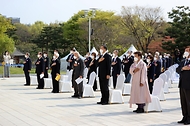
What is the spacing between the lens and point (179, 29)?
4256 cm

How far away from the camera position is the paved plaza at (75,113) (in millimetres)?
9562

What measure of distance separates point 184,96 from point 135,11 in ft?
144

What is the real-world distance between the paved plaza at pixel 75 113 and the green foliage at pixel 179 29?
28.5 metres

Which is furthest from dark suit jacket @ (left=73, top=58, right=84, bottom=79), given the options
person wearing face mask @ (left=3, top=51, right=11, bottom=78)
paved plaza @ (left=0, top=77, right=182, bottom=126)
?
person wearing face mask @ (left=3, top=51, right=11, bottom=78)

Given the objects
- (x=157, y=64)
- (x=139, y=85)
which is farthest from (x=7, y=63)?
(x=139, y=85)

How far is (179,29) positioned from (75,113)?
1313 inches

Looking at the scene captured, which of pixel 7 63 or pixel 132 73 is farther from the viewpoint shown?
pixel 7 63

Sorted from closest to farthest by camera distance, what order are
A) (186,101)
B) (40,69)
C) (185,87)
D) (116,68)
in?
(185,87) → (186,101) → (116,68) → (40,69)

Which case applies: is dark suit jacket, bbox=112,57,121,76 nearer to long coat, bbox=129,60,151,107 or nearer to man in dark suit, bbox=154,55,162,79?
man in dark suit, bbox=154,55,162,79

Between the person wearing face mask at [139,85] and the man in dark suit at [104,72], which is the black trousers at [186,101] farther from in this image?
the man in dark suit at [104,72]

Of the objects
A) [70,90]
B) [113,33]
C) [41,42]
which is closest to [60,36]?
[41,42]

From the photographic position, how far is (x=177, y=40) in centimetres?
4222

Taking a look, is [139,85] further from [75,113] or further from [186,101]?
[75,113]

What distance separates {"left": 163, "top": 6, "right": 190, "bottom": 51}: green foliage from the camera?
137ft
